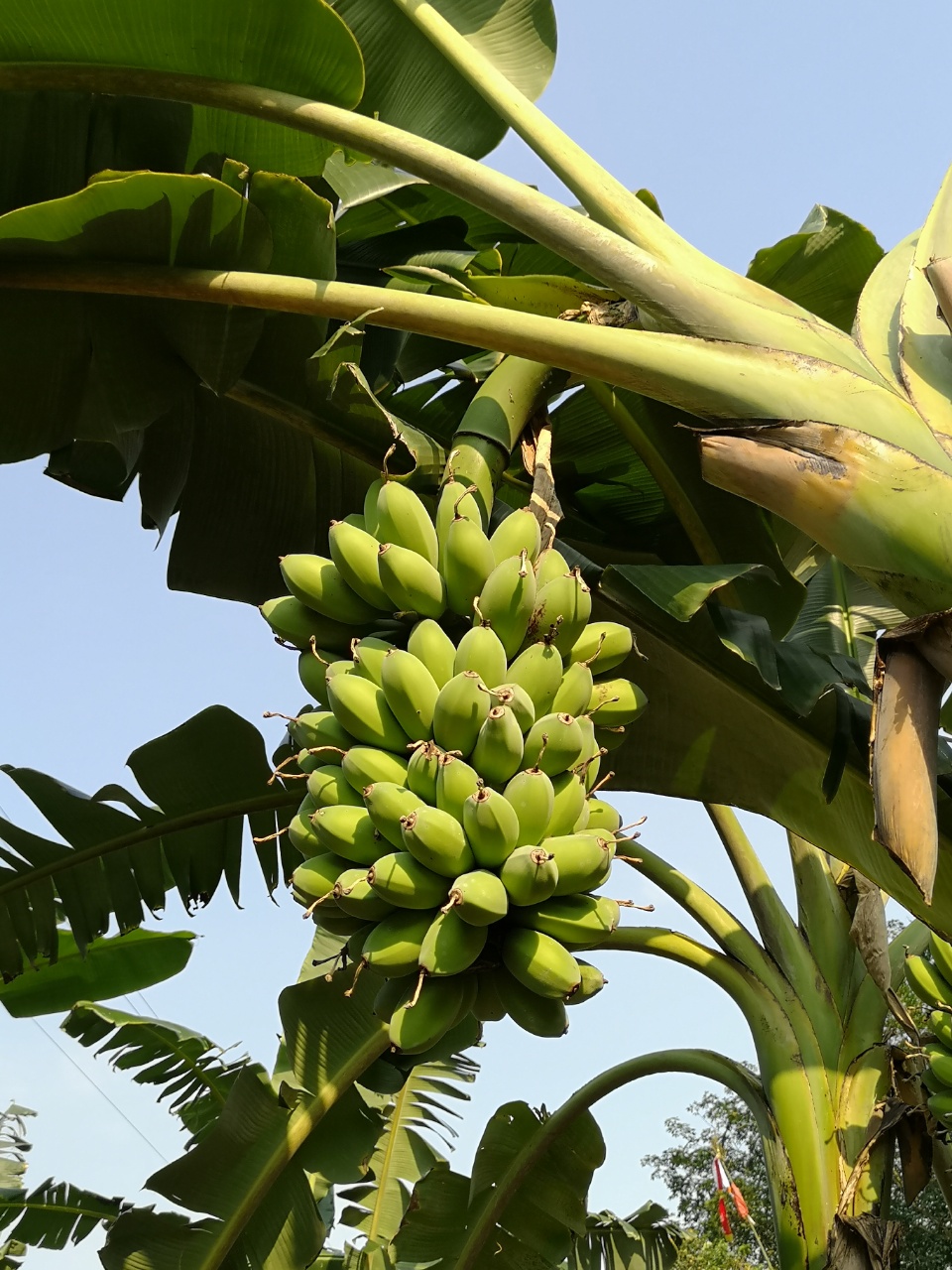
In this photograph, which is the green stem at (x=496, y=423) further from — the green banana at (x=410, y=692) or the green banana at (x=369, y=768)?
the green banana at (x=369, y=768)

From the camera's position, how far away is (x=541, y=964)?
1304mm

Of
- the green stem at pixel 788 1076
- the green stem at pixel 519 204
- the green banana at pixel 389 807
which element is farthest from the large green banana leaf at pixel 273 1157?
the green stem at pixel 519 204

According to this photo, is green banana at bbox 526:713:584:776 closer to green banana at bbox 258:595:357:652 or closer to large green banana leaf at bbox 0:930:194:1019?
green banana at bbox 258:595:357:652

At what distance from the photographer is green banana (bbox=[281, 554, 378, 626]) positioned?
5.27 ft

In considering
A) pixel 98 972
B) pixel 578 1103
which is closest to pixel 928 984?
pixel 578 1103

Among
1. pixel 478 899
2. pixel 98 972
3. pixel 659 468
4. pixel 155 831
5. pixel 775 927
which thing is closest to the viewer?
pixel 478 899

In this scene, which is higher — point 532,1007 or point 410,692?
point 410,692

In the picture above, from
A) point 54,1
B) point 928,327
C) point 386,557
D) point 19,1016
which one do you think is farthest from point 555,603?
point 19,1016

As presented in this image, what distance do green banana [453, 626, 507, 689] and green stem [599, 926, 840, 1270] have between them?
1.04m

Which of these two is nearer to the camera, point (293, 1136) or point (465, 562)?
point (465, 562)

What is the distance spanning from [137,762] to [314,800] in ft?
3.40

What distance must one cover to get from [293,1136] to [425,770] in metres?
1.48

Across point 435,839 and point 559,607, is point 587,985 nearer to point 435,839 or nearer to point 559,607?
point 435,839

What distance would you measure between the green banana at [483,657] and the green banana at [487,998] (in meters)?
0.37
